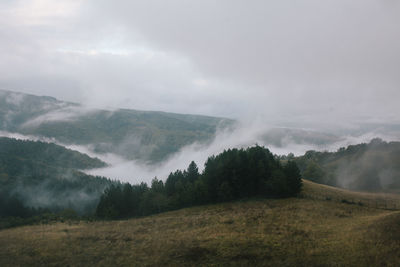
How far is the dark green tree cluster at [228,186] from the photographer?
60100 mm

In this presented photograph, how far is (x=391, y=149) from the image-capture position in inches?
5340

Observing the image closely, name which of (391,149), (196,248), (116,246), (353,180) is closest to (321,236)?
(196,248)

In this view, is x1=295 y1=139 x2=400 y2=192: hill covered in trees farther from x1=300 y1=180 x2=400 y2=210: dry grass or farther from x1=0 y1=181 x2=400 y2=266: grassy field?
x1=0 y1=181 x2=400 y2=266: grassy field

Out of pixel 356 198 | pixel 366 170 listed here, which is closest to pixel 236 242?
pixel 356 198

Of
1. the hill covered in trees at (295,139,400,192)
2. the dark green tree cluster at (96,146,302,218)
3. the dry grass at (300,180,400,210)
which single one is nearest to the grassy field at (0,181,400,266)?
the dry grass at (300,180,400,210)

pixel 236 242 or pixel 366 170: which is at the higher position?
pixel 366 170

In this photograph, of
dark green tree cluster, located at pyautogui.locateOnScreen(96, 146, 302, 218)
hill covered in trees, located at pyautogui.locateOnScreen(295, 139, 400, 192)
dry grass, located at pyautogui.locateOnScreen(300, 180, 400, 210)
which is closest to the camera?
dry grass, located at pyautogui.locateOnScreen(300, 180, 400, 210)

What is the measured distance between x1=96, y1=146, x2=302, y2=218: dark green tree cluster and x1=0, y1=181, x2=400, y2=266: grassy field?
13.7 metres

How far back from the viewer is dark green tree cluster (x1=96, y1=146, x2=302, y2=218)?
197ft

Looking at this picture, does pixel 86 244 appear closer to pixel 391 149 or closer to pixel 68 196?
pixel 391 149

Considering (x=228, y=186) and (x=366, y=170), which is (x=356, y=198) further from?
(x=366, y=170)

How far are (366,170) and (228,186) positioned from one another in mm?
89686

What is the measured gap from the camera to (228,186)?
6241cm

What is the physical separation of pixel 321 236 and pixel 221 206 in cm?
2843
